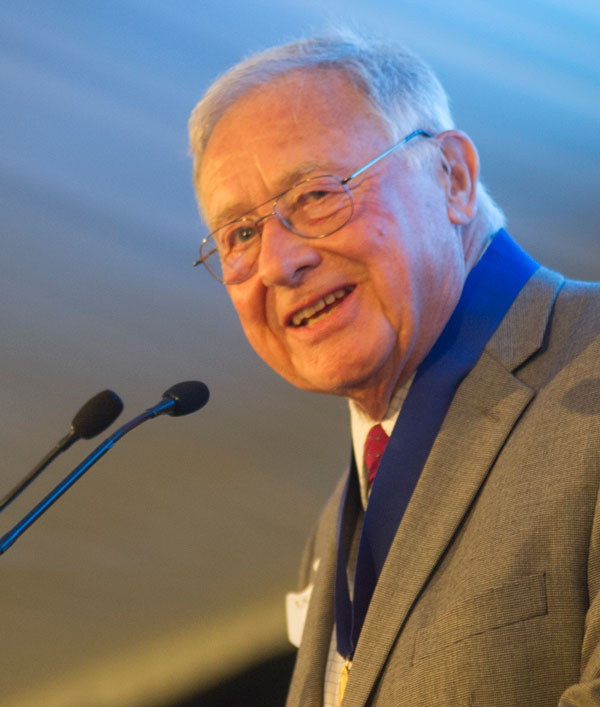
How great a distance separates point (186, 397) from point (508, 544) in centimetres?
65

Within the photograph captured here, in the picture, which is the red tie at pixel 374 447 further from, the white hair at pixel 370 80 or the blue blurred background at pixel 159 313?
the blue blurred background at pixel 159 313

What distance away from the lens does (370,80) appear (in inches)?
61.8

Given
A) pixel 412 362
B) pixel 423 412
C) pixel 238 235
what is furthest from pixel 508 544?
pixel 238 235

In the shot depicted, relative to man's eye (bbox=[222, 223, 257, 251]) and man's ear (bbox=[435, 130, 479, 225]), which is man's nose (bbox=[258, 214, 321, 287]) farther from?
man's ear (bbox=[435, 130, 479, 225])

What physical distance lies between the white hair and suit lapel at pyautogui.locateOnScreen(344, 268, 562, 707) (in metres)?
0.36

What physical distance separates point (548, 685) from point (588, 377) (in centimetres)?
44

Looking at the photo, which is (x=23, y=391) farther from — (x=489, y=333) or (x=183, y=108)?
(x=489, y=333)

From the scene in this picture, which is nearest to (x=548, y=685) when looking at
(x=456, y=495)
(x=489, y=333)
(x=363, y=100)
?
(x=456, y=495)

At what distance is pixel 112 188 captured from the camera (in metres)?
2.71

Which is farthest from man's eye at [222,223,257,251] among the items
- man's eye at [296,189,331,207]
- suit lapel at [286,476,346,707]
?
suit lapel at [286,476,346,707]

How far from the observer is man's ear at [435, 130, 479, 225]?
159 cm

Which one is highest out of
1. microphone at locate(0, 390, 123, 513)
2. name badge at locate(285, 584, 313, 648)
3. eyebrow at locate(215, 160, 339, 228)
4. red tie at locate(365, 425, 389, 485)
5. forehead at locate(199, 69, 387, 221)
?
forehead at locate(199, 69, 387, 221)

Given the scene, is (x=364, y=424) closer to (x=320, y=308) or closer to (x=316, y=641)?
(x=320, y=308)

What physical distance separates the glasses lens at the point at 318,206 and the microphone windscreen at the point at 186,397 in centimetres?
34
